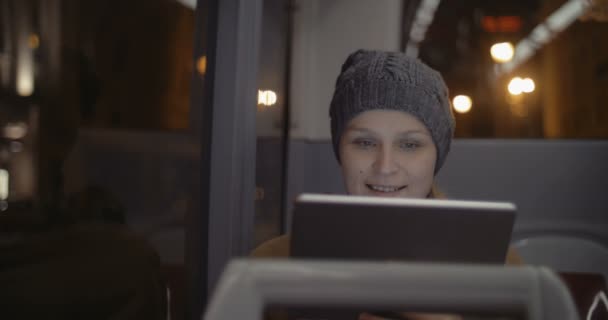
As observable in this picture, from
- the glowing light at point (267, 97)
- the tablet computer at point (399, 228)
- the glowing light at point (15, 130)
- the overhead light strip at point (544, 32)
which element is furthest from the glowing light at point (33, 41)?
the overhead light strip at point (544, 32)

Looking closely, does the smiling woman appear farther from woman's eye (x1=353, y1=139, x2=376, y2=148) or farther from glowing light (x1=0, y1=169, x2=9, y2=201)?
glowing light (x1=0, y1=169, x2=9, y2=201)

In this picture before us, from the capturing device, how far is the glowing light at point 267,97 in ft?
6.54

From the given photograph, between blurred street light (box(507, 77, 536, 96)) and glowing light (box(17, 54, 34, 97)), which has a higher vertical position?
blurred street light (box(507, 77, 536, 96))

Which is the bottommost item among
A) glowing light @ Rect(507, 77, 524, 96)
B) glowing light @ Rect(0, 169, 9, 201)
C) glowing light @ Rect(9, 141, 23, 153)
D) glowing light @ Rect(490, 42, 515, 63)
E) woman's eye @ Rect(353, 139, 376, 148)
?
glowing light @ Rect(0, 169, 9, 201)

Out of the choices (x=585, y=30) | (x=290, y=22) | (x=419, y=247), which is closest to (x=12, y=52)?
(x=419, y=247)

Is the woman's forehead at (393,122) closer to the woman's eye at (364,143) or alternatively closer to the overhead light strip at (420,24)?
the woman's eye at (364,143)

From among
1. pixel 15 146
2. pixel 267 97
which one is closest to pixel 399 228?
pixel 15 146

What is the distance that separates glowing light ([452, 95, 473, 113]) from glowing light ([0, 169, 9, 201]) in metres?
2.16

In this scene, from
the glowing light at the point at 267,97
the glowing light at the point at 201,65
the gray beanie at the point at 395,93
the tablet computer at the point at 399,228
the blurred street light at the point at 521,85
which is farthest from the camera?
the blurred street light at the point at 521,85

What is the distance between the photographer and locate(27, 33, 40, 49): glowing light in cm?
76

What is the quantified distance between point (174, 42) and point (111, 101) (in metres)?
0.50

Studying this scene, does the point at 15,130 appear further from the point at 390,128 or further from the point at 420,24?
the point at 420,24

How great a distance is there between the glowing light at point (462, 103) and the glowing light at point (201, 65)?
1397 millimetres

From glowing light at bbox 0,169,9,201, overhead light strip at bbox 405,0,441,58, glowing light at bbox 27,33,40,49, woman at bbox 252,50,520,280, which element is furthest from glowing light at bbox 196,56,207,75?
overhead light strip at bbox 405,0,441,58
